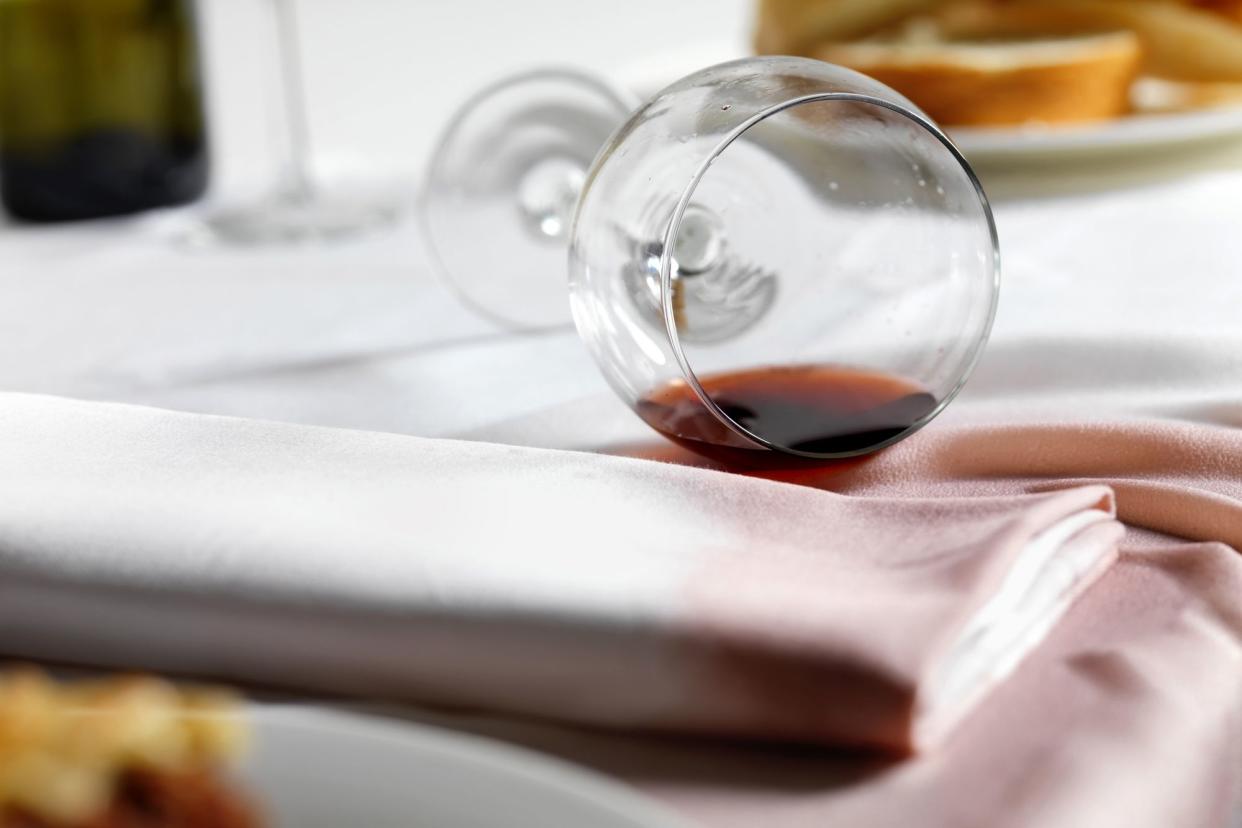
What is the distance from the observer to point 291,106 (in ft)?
3.00

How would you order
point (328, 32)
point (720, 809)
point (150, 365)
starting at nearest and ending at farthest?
point (720, 809) < point (150, 365) < point (328, 32)

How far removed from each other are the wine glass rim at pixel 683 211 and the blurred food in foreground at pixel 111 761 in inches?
8.3

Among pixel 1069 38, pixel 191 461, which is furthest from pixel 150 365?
pixel 1069 38

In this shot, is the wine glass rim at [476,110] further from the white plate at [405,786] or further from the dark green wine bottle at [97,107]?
the white plate at [405,786]

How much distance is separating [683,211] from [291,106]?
0.56 metres

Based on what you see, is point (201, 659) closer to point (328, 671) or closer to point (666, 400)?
point (328, 671)

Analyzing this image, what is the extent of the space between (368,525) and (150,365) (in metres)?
0.33

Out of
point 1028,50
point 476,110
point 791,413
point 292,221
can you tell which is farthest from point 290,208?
point 791,413

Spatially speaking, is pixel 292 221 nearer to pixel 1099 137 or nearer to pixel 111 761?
pixel 1099 137

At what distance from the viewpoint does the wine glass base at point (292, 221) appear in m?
0.86

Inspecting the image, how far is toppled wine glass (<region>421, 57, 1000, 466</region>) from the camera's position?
1.38 ft

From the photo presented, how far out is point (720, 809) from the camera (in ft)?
0.87

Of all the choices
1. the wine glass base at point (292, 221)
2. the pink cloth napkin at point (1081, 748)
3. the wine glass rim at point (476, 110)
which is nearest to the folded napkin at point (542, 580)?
the pink cloth napkin at point (1081, 748)

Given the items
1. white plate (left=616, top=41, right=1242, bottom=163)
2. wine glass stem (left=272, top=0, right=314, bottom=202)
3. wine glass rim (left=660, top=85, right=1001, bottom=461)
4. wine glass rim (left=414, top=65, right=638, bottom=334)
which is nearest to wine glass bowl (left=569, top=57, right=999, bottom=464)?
wine glass rim (left=660, top=85, right=1001, bottom=461)
